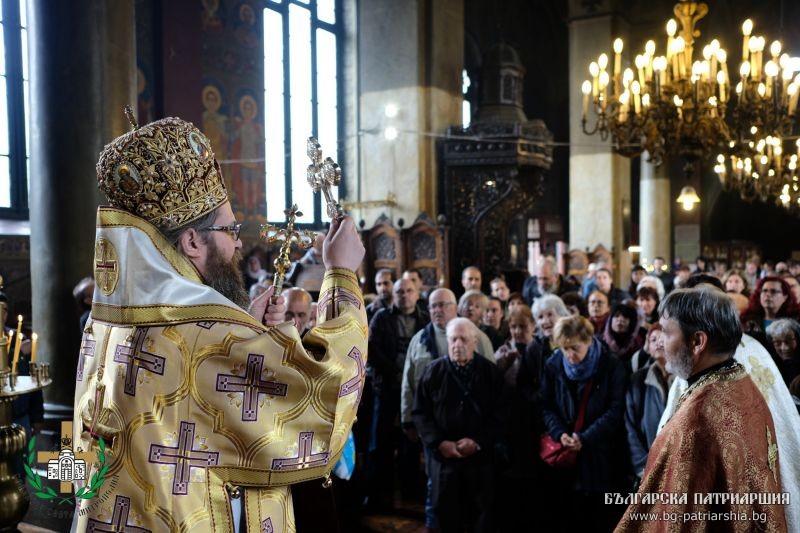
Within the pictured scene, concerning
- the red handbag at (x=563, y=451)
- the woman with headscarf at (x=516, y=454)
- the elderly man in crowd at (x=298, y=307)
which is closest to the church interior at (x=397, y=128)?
the woman with headscarf at (x=516, y=454)

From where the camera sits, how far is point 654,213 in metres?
19.0

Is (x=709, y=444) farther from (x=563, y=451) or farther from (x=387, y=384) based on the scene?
(x=387, y=384)

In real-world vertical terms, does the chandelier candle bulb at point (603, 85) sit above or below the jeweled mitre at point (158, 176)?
above

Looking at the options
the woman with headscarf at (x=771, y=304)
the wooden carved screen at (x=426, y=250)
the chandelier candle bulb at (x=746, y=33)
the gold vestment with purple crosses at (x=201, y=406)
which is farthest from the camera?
the wooden carved screen at (x=426, y=250)

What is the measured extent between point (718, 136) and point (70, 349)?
580cm

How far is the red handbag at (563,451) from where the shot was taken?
4215 mm

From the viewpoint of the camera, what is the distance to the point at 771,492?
203 cm

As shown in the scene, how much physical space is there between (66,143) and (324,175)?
356 centimetres

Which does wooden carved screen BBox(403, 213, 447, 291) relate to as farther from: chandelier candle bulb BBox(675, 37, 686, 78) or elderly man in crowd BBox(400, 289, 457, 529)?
elderly man in crowd BBox(400, 289, 457, 529)

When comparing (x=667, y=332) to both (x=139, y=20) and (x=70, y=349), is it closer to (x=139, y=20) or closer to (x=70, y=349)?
(x=70, y=349)

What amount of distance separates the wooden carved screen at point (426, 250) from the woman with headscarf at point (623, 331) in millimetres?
5959

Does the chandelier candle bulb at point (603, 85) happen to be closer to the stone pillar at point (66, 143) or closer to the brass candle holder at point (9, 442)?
the stone pillar at point (66, 143)

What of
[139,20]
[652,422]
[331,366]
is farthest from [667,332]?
[139,20]

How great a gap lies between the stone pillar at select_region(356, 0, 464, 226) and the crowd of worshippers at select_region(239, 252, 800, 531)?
7111 mm
